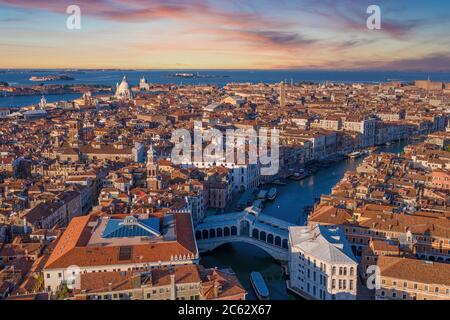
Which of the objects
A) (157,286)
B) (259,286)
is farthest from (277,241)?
(157,286)

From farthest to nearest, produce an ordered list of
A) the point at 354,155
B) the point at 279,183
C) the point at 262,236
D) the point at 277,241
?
the point at 354,155 < the point at 279,183 < the point at 262,236 < the point at 277,241

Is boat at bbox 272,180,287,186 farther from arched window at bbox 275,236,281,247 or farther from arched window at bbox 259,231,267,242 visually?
arched window at bbox 275,236,281,247

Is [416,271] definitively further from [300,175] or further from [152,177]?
[300,175]

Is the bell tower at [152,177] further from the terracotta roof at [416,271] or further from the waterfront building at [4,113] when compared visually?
the waterfront building at [4,113]

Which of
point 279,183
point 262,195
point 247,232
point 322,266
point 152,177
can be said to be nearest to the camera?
point 322,266

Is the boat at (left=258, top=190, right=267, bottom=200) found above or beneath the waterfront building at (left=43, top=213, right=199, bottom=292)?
beneath

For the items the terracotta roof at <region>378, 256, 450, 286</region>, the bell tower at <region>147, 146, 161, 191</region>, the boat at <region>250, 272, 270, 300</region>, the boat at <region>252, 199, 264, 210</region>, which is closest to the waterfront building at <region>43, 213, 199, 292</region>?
the boat at <region>250, 272, 270, 300</region>

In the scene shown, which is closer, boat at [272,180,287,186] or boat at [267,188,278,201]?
boat at [267,188,278,201]
